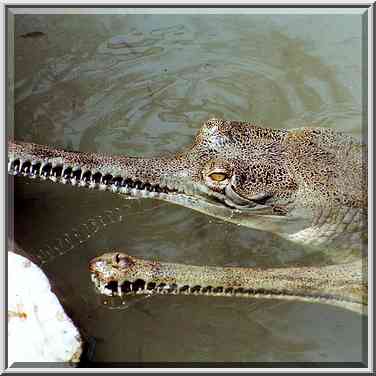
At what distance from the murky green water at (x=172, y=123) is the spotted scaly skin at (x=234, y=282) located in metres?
0.13

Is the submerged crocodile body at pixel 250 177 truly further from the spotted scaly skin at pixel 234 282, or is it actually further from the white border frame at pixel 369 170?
the white border frame at pixel 369 170

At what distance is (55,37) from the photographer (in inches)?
227

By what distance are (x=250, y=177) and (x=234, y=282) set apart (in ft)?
2.57

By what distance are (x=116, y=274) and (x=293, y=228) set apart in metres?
1.44

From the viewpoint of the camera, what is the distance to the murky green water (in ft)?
13.5

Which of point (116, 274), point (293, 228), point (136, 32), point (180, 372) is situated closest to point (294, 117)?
point (293, 228)

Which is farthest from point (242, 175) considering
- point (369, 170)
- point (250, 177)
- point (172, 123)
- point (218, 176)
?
point (172, 123)

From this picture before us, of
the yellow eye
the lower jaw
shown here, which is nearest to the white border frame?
the lower jaw

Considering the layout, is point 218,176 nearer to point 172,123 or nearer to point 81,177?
point 81,177

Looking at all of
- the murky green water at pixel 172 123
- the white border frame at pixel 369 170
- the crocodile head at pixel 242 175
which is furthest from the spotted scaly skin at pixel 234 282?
the crocodile head at pixel 242 175

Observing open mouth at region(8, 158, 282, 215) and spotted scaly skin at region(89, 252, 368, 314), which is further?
open mouth at region(8, 158, 282, 215)

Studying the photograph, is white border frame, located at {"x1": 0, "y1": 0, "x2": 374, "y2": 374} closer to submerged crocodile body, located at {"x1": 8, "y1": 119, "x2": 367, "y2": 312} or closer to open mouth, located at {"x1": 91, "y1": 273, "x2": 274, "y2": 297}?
submerged crocodile body, located at {"x1": 8, "y1": 119, "x2": 367, "y2": 312}

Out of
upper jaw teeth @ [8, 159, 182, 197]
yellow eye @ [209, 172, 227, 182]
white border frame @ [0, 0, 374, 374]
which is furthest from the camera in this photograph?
yellow eye @ [209, 172, 227, 182]

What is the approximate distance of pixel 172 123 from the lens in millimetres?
5410
